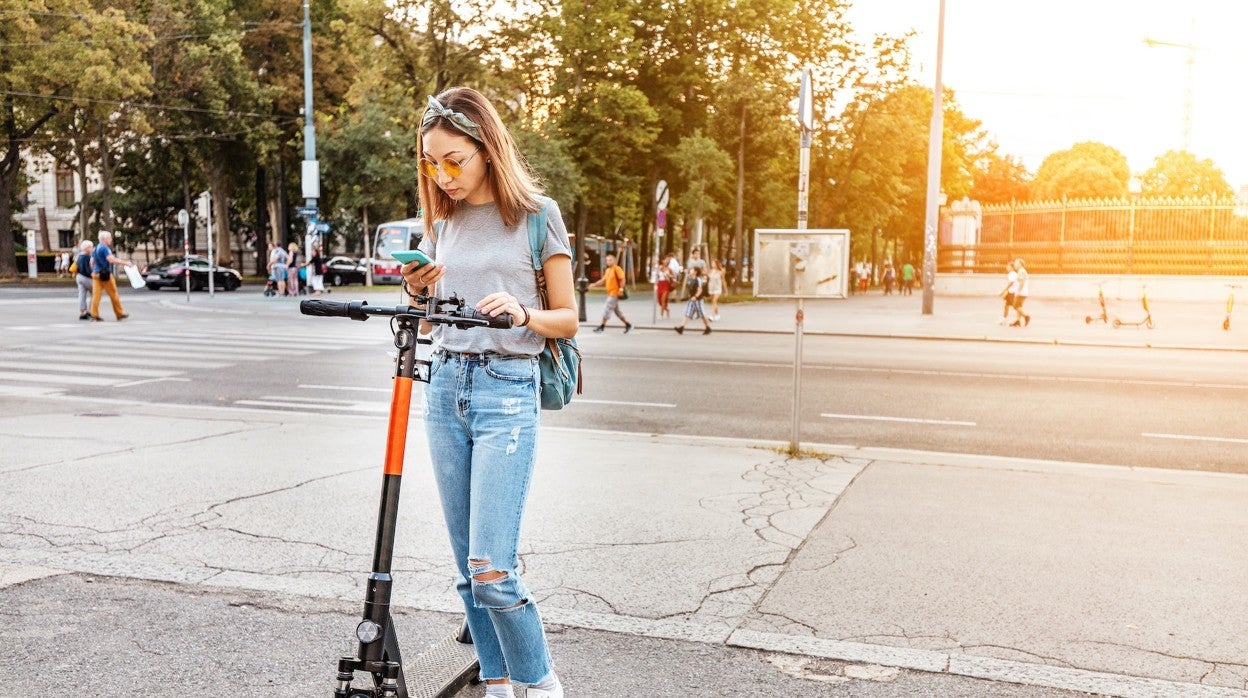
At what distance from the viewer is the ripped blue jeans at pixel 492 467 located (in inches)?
112

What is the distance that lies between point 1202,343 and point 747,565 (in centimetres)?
1792

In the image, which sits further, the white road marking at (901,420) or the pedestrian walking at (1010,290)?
the pedestrian walking at (1010,290)

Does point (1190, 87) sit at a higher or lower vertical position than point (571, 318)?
higher

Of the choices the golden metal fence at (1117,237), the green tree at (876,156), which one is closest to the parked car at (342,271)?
the green tree at (876,156)

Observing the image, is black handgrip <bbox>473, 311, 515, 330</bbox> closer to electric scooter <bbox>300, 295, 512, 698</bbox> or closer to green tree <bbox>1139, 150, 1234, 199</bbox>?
electric scooter <bbox>300, 295, 512, 698</bbox>

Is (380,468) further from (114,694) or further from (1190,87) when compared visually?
(1190,87)

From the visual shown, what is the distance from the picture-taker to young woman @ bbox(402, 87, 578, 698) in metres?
2.84

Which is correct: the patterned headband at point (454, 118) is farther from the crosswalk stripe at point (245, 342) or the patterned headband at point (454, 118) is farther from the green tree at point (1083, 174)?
the green tree at point (1083, 174)

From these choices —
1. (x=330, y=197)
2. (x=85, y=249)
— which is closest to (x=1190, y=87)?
(x=330, y=197)

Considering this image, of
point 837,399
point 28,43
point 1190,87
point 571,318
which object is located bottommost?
point 837,399

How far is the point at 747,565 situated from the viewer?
4797 millimetres

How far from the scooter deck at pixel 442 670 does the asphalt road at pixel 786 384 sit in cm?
571

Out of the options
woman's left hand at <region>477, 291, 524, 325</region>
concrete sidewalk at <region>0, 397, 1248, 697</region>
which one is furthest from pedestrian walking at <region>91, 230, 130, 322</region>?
woman's left hand at <region>477, 291, 524, 325</region>

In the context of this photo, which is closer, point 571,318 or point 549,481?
point 571,318
